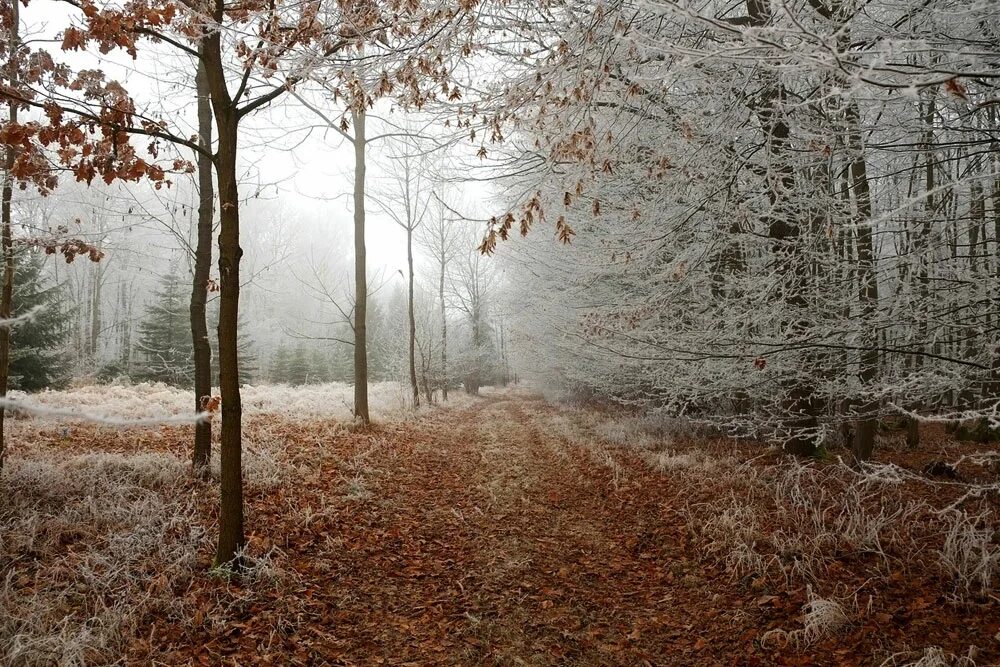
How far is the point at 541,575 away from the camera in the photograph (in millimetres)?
4172

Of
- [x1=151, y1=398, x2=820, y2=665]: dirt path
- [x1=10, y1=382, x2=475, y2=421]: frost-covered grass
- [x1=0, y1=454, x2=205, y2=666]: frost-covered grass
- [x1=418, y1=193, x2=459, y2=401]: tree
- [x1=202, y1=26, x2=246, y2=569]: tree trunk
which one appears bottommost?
[x1=151, y1=398, x2=820, y2=665]: dirt path

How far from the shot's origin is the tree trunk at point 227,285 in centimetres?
358

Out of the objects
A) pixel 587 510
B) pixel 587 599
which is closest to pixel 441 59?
pixel 587 599

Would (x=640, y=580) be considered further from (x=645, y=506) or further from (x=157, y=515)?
(x=157, y=515)

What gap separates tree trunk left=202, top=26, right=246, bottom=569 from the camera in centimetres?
358

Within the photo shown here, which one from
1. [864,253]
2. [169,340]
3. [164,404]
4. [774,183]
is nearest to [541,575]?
[774,183]

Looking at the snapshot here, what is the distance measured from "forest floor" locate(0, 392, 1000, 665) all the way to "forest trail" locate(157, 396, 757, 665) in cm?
2

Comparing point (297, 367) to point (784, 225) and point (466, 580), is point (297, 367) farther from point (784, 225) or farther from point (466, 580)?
point (784, 225)

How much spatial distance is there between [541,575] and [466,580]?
2.09 feet

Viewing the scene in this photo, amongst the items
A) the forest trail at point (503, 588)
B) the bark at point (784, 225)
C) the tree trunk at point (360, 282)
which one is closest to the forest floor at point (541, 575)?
the forest trail at point (503, 588)

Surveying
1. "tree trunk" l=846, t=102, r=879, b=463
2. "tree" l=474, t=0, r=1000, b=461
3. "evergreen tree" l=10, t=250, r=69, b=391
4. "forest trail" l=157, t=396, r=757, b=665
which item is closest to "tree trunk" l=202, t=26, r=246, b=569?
"forest trail" l=157, t=396, r=757, b=665

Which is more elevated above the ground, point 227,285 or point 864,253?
point 864,253

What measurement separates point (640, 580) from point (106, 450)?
641cm

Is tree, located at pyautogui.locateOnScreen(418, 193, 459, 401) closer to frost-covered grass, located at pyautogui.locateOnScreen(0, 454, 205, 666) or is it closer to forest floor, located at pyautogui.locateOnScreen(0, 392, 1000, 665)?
forest floor, located at pyautogui.locateOnScreen(0, 392, 1000, 665)
